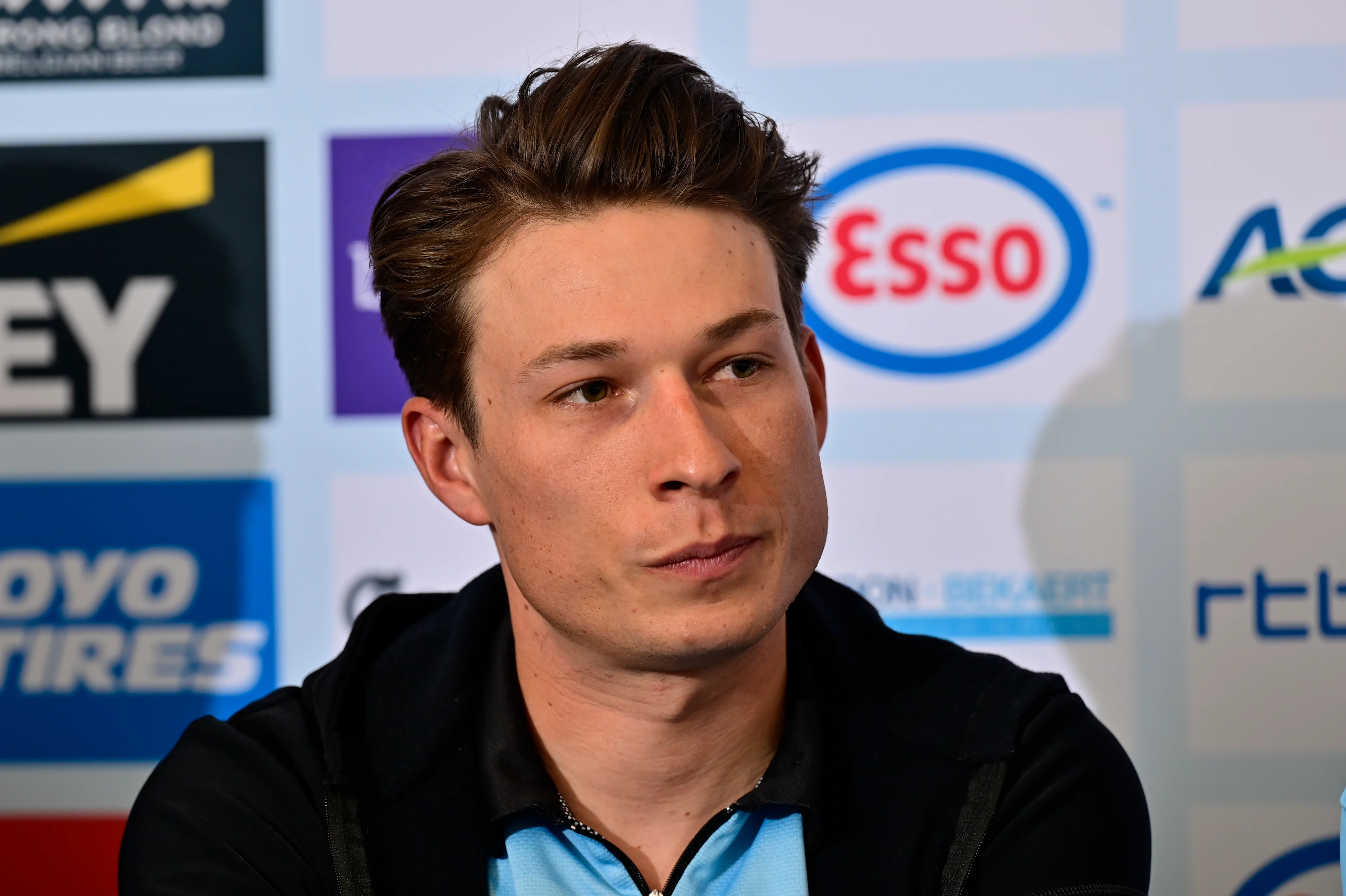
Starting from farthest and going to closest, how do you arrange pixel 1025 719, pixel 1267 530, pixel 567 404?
pixel 1267 530 < pixel 1025 719 < pixel 567 404

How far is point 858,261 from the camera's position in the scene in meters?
2.00

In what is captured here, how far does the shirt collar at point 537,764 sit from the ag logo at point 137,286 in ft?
3.07

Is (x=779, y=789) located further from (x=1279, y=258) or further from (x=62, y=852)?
(x=62, y=852)

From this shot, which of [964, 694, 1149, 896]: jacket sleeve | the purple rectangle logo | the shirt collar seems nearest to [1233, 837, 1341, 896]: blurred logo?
[964, 694, 1149, 896]: jacket sleeve

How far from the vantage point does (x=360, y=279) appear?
6.73 ft

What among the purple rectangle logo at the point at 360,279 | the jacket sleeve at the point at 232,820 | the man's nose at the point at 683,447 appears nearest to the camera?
the man's nose at the point at 683,447

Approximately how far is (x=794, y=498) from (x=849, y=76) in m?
1.03

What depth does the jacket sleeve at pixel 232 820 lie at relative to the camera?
123cm

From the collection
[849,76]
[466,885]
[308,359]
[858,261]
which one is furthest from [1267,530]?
[308,359]

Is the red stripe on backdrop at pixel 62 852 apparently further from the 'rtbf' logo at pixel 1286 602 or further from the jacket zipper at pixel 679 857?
the 'rtbf' logo at pixel 1286 602

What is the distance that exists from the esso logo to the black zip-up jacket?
2.38ft

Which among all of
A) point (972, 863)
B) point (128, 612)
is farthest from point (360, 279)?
point (972, 863)

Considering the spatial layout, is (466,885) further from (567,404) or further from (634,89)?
(634,89)

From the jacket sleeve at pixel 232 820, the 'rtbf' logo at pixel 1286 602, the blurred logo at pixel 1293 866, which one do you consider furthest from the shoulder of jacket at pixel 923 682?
the blurred logo at pixel 1293 866
